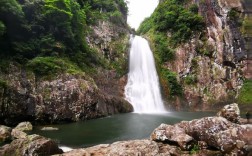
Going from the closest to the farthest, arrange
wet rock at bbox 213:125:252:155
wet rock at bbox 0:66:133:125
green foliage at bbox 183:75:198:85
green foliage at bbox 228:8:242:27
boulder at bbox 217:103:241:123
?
wet rock at bbox 213:125:252:155
boulder at bbox 217:103:241:123
wet rock at bbox 0:66:133:125
green foliage at bbox 228:8:242:27
green foliage at bbox 183:75:198:85

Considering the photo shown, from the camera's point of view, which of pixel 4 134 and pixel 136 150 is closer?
pixel 136 150

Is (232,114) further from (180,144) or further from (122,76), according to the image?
(122,76)

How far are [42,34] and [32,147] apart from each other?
50.9ft

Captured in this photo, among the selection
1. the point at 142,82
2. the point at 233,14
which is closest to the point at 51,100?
the point at 142,82

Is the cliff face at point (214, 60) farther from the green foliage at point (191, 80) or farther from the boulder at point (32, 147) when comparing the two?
the boulder at point (32, 147)

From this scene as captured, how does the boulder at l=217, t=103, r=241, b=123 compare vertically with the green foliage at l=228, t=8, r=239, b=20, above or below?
below

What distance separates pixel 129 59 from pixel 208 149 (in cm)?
2632

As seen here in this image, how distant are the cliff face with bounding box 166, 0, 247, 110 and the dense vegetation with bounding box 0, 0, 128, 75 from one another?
514 inches

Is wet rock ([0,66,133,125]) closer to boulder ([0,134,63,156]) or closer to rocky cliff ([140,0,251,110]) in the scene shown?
boulder ([0,134,63,156])

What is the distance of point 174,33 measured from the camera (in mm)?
40750

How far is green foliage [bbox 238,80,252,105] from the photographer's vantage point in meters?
34.4

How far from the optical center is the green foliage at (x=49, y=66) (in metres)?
22.2

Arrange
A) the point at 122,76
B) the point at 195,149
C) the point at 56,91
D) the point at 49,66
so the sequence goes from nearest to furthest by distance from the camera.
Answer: the point at 195,149 → the point at 56,91 → the point at 49,66 → the point at 122,76

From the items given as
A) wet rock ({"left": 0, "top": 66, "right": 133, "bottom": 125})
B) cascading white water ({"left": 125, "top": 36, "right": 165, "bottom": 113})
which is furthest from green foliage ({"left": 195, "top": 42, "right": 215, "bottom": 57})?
wet rock ({"left": 0, "top": 66, "right": 133, "bottom": 125})
